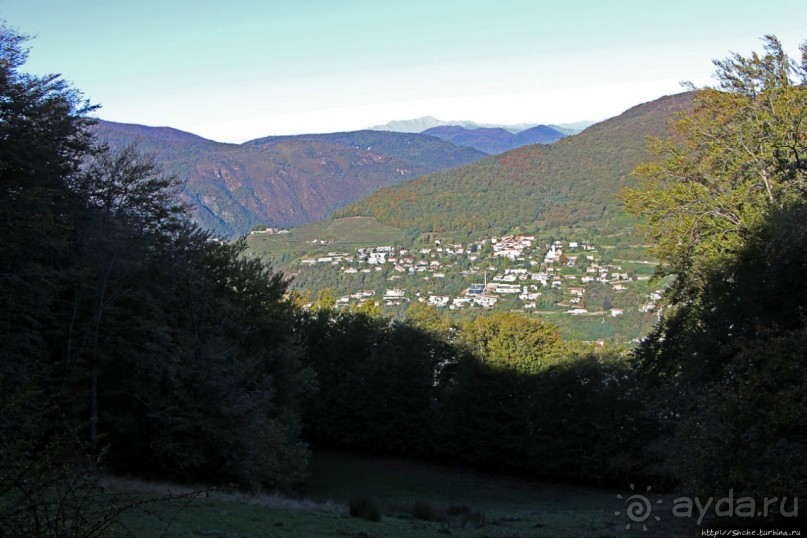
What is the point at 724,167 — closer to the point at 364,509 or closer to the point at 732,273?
the point at 732,273

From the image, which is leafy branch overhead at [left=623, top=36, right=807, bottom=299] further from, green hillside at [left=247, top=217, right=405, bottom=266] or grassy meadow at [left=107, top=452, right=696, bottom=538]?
green hillside at [left=247, top=217, right=405, bottom=266]

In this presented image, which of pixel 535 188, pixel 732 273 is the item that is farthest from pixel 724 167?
pixel 535 188

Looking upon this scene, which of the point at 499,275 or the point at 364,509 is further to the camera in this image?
the point at 499,275

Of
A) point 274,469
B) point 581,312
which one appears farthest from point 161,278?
point 581,312

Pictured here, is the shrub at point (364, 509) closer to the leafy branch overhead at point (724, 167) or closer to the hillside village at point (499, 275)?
the leafy branch overhead at point (724, 167)

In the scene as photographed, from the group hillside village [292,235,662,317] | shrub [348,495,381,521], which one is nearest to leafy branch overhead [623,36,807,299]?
shrub [348,495,381,521]

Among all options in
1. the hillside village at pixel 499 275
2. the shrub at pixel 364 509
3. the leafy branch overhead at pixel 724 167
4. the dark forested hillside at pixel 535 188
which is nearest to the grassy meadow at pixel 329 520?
the shrub at pixel 364 509
